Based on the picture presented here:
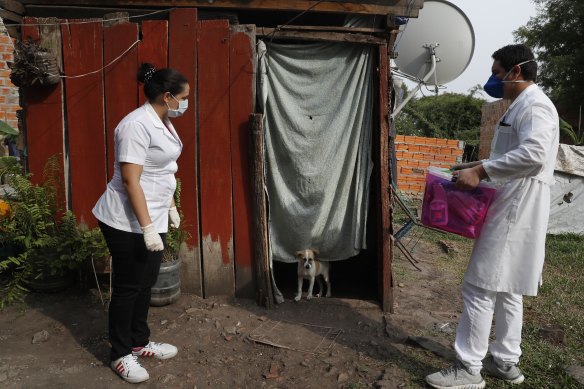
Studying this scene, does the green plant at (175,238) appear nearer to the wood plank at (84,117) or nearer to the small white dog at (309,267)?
the wood plank at (84,117)

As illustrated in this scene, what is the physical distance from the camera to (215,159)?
427 centimetres

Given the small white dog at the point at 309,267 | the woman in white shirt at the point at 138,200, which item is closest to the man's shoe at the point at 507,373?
the small white dog at the point at 309,267

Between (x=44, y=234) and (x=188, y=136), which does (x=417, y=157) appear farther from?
(x=44, y=234)

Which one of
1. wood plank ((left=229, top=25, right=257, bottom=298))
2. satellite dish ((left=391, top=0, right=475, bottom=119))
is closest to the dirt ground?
wood plank ((left=229, top=25, right=257, bottom=298))

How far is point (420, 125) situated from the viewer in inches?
727

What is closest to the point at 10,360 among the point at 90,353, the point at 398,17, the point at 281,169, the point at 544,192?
the point at 90,353

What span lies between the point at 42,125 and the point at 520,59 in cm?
426

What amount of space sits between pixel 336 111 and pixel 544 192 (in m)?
2.07

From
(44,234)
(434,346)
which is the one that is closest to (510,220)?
(434,346)

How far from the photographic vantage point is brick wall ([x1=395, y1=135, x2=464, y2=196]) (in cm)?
1146

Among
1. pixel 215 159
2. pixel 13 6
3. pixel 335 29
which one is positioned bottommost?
pixel 215 159

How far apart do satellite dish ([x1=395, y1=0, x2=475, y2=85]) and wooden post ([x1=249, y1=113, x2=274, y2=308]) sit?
323cm

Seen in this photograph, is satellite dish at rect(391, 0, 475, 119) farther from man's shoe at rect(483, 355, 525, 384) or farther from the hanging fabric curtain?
man's shoe at rect(483, 355, 525, 384)

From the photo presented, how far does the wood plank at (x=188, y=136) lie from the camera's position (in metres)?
4.12
